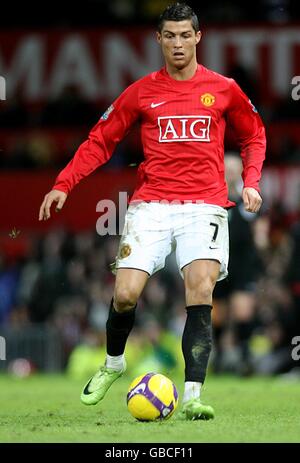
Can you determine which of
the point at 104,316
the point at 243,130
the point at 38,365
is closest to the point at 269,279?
the point at 104,316

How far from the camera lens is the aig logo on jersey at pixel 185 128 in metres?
7.80

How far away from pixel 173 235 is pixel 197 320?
2.03 feet

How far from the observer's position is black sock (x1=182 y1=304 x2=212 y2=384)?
751 cm

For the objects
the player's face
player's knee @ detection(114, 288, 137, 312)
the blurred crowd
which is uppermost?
the player's face

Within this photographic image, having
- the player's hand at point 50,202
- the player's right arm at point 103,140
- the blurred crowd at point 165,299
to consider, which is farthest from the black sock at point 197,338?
the blurred crowd at point 165,299

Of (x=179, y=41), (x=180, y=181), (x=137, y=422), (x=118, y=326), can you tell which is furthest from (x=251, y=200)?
(x=137, y=422)

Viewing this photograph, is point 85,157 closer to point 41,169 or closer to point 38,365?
point 38,365

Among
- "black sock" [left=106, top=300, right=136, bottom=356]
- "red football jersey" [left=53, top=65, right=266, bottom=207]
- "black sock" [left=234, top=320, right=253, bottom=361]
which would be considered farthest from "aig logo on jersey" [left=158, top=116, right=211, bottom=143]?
"black sock" [left=234, top=320, right=253, bottom=361]

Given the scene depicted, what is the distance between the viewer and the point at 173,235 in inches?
309

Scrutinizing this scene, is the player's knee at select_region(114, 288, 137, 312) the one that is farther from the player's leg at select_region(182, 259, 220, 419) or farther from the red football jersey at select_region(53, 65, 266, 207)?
the red football jersey at select_region(53, 65, 266, 207)

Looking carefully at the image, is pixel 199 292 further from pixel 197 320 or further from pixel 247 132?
pixel 247 132

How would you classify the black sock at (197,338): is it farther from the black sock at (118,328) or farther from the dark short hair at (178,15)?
the dark short hair at (178,15)

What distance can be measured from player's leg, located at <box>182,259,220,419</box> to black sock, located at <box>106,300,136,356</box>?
1.70 ft

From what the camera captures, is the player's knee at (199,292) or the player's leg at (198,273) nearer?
the player's leg at (198,273)
